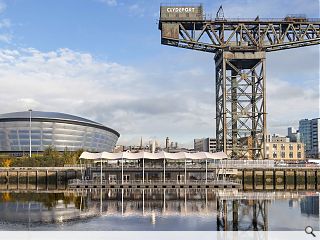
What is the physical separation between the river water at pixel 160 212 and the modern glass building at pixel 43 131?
9750cm

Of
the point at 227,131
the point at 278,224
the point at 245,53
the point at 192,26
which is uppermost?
the point at 192,26

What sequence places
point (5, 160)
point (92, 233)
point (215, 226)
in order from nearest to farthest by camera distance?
1. point (92, 233)
2. point (215, 226)
3. point (5, 160)

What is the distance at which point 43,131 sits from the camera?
149625 mm

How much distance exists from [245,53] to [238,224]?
58.4 metres

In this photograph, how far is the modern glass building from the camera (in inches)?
5802

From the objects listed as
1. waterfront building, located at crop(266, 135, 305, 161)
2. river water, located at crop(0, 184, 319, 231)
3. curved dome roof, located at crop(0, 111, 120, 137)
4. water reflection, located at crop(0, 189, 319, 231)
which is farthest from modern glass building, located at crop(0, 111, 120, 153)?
river water, located at crop(0, 184, 319, 231)

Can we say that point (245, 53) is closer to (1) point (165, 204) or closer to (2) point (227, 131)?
(2) point (227, 131)

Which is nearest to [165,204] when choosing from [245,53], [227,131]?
[227,131]

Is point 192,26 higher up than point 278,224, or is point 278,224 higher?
point 192,26

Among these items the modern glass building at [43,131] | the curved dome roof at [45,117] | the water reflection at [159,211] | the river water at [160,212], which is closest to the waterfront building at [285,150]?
the curved dome roof at [45,117]

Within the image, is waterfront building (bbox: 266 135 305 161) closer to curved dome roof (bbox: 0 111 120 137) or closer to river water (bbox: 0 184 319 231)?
curved dome roof (bbox: 0 111 120 137)

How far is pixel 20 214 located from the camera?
37969mm

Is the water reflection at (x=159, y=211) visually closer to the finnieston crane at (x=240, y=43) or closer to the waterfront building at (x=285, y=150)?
the finnieston crane at (x=240, y=43)

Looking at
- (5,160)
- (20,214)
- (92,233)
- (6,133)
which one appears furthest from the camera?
(6,133)
